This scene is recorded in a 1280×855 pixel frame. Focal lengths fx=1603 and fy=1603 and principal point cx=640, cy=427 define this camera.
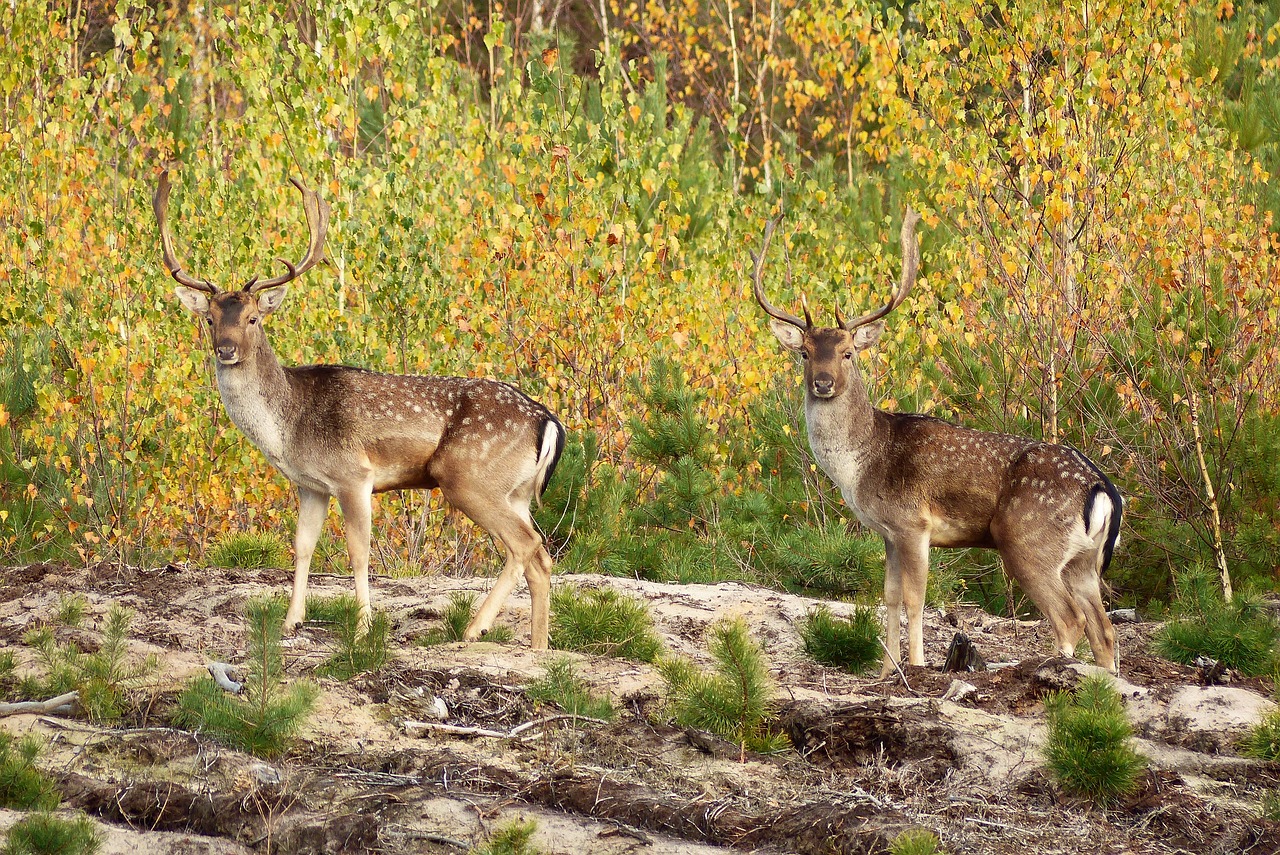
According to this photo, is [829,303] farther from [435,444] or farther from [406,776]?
[406,776]

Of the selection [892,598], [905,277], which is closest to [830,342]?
[905,277]

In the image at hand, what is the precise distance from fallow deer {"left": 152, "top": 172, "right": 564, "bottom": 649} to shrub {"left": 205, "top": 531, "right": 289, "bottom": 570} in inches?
72.7

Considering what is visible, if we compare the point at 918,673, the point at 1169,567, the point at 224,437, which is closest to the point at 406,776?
the point at 918,673

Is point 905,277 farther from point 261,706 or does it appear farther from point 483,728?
point 261,706

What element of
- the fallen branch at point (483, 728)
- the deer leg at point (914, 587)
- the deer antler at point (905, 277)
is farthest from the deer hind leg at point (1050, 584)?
the fallen branch at point (483, 728)

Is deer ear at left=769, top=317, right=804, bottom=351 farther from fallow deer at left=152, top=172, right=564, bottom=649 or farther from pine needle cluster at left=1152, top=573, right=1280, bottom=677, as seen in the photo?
pine needle cluster at left=1152, top=573, right=1280, bottom=677

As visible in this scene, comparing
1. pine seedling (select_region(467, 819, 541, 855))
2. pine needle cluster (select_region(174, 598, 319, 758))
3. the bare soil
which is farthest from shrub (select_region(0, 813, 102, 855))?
pine seedling (select_region(467, 819, 541, 855))

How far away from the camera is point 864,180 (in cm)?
2034

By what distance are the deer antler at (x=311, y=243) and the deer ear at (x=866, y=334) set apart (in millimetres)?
2922

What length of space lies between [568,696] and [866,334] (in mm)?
3036

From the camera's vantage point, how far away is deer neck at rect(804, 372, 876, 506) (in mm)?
8047

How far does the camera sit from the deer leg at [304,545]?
8234mm

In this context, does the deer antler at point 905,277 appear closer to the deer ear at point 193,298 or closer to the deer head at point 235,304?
the deer head at point 235,304

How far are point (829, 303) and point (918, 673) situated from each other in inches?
272
